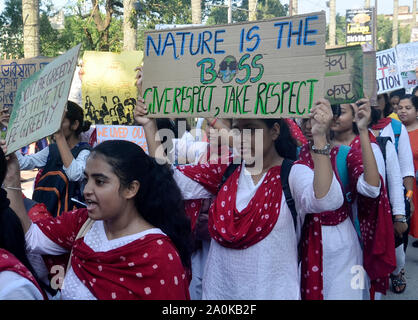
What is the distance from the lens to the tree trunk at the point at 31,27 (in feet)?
26.5

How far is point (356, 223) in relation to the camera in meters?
3.23

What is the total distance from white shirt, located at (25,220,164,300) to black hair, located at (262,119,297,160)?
0.82m

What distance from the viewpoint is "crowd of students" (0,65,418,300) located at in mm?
2135

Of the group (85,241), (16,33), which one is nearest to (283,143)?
(85,241)

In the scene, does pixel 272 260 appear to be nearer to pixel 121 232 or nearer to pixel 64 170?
pixel 121 232

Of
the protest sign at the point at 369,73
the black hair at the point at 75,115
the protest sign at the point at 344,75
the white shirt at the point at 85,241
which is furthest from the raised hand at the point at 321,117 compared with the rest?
the black hair at the point at 75,115

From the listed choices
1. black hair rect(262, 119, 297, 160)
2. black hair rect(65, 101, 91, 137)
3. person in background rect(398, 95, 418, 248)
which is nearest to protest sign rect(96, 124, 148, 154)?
black hair rect(65, 101, 91, 137)

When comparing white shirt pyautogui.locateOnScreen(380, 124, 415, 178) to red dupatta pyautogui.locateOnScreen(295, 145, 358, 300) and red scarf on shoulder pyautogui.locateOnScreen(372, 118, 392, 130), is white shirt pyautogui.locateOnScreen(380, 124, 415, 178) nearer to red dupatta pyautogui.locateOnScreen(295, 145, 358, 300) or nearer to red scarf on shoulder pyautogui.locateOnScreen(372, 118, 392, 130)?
red scarf on shoulder pyautogui.locateOnScreen(372, 118, 392, 130)

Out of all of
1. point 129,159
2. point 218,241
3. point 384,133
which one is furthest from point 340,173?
point 384,133

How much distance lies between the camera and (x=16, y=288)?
173cm

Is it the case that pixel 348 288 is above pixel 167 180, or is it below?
below

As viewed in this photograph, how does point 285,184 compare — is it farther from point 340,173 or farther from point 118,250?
point 118,250

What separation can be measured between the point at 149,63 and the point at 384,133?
249cm

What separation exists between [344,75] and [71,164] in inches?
70.0
